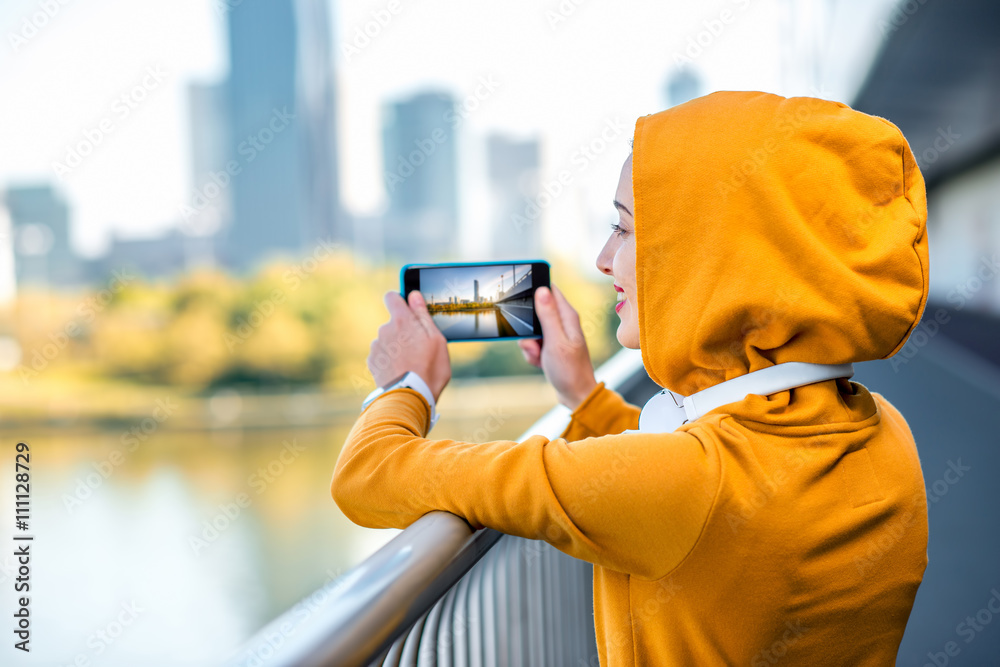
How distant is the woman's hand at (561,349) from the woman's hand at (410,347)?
15 cm

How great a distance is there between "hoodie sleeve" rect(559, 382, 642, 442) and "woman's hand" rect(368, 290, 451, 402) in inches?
9.2

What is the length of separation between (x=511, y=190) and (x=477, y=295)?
2715cm

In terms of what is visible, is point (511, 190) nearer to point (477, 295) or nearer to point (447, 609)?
point (477, 295)

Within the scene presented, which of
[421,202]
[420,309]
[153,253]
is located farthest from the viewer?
[153,253]

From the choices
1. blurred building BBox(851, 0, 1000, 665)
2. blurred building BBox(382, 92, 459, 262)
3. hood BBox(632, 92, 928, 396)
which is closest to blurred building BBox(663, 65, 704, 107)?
hood BBox(632, 92, 928, 396)

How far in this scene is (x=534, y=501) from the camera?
1.93ft

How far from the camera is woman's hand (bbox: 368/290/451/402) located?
2.80 ft

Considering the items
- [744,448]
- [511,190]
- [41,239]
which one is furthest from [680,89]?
[41,239]

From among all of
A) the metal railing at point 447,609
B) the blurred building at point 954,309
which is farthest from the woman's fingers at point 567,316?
the blurred building at point 954,309

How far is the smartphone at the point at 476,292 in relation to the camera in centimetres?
90

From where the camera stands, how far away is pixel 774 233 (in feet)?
2.13

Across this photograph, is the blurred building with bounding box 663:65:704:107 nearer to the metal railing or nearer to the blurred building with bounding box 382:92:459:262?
the metal railing

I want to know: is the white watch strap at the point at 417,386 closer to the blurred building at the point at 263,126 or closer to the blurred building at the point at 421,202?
the blurred building at the point at 421,202

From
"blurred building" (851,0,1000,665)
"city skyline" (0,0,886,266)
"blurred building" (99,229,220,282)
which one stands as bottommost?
"blurred building" (99,229,220,282)
